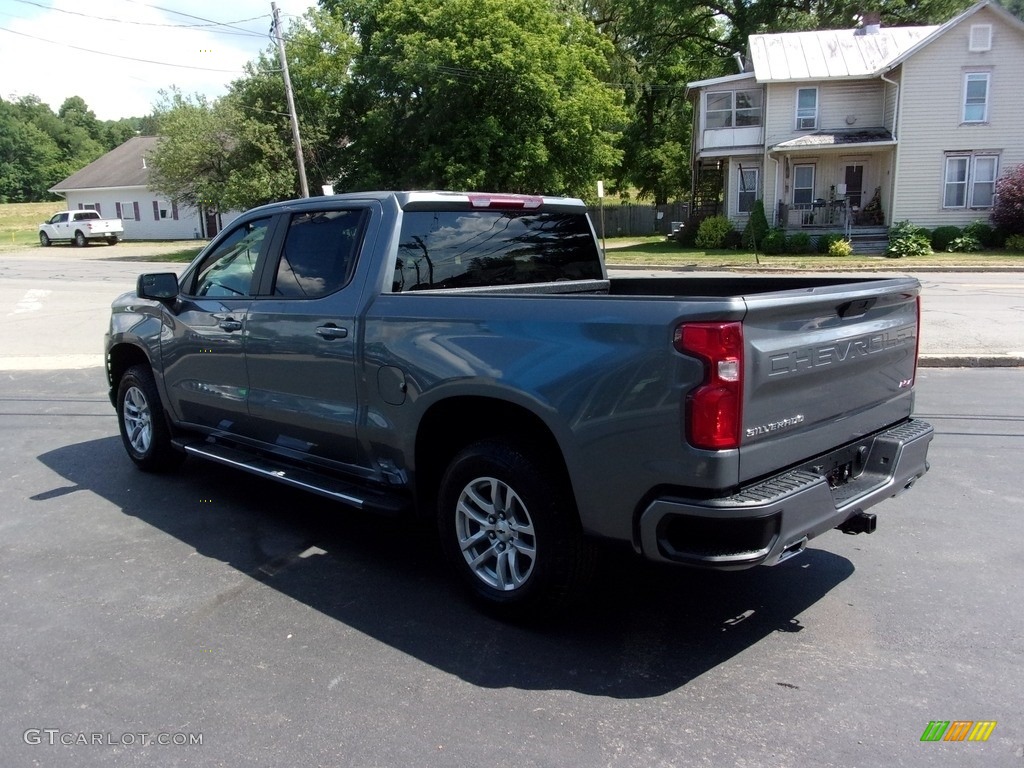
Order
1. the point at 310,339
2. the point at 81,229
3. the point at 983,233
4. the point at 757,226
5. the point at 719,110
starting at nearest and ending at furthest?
the point at 310,339
the point at 983,233
the point at 757,226
the point at 719,110
the point at 81,229

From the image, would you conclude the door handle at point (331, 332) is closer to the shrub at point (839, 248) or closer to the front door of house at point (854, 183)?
the shrub at point (839, 248)

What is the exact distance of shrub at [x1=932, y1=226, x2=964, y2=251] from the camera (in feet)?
93.5

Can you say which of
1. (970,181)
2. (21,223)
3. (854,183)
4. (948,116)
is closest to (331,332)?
(970,181)

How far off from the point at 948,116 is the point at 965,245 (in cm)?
512

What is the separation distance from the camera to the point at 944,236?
93.8ft

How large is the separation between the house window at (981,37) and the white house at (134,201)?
3750 cm

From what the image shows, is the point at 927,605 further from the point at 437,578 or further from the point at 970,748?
the point at 437,578

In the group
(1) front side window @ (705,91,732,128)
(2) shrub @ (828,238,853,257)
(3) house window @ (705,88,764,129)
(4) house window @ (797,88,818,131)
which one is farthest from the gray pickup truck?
(1) front side window @ (705,91,732,128)

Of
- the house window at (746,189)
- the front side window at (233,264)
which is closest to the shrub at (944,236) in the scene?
the house window at (746,189)

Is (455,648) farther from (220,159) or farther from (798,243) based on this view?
(220,159)

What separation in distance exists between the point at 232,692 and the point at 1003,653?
322cm

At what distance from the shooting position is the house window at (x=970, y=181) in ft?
96.8

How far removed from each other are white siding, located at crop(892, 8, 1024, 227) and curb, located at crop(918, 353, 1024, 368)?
74.5 feet

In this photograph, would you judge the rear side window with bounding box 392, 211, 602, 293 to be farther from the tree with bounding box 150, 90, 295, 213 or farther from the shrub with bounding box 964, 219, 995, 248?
the tree with bounding box 150, 90, 295, 213
